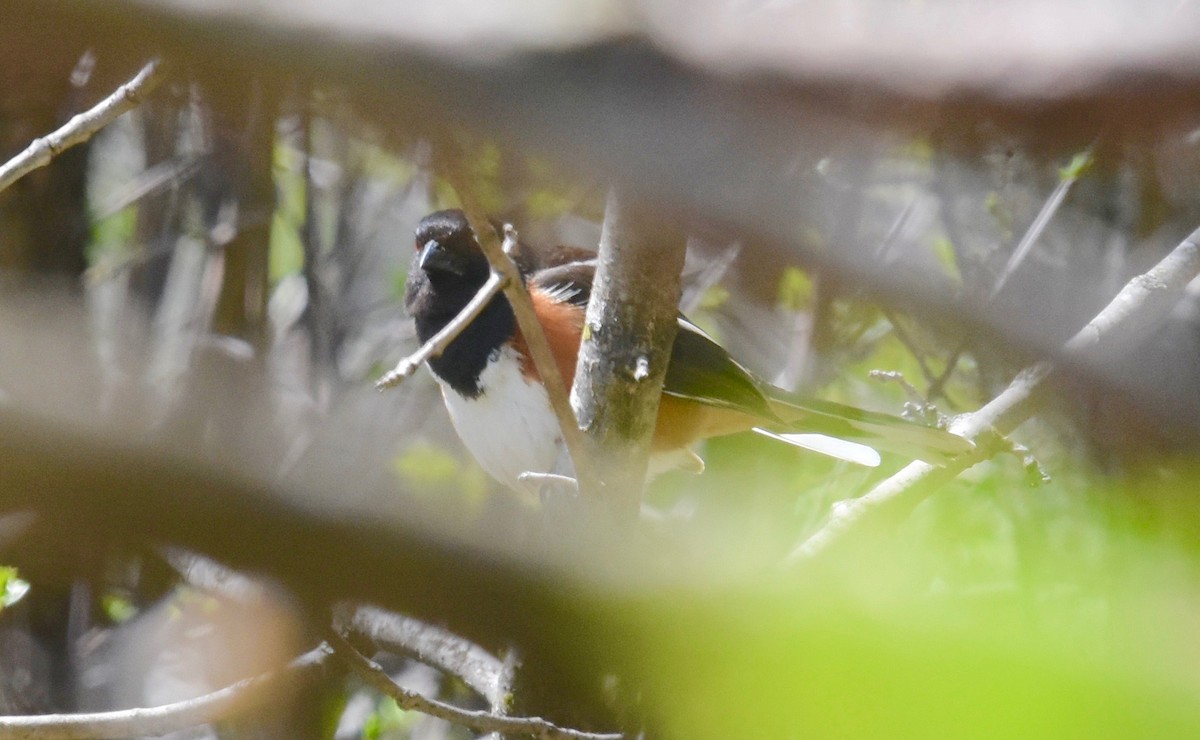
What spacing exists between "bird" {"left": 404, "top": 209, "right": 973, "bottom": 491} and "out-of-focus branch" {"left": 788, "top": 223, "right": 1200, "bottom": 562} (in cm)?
35

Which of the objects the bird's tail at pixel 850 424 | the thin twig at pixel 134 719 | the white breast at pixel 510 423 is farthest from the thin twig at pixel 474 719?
the white breast at pixel 510 423

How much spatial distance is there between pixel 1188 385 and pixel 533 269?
2.23 m

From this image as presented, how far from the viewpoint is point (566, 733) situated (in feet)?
4.72

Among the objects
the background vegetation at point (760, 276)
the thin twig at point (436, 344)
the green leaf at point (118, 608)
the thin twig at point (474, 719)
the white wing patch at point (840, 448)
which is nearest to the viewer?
the background vegetation at point (760, 276)

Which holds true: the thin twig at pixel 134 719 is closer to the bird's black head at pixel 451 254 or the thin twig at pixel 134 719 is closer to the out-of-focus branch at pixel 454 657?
the out-of-focus branch at pixel 454 657

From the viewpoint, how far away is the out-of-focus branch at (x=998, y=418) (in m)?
1.42

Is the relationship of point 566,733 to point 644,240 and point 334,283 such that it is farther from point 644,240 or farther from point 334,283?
point 334,283

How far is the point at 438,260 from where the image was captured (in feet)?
8.82

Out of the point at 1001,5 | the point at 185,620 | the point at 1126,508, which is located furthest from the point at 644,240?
the point at 185,620

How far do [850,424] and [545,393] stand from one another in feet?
2.05

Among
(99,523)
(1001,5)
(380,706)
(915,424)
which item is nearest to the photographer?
(1001,5)

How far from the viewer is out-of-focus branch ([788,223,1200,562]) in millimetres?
1424

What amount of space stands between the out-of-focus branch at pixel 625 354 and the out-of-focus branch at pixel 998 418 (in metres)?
0.26

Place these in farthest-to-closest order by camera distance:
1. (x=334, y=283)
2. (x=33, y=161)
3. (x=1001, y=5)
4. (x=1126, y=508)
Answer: (x=334, y=283) < (x=33, y=161) < (x=1126, y=508) < (x=1001, y=5)
